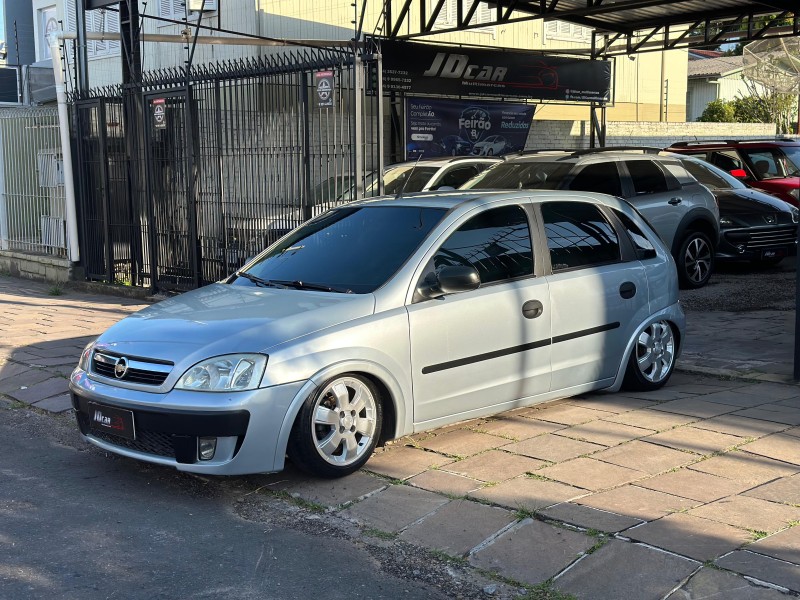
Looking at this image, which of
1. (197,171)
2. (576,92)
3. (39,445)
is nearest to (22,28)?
(576,92)

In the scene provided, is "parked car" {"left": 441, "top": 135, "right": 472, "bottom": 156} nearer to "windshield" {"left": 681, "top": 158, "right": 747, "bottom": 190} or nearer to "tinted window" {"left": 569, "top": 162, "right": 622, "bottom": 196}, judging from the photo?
"windshield" {"left": 681, "top": 158, "right": 747, "bottom": 190}

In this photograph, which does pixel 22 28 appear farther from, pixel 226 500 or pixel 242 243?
pixel 226 500

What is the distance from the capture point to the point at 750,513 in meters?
4.70

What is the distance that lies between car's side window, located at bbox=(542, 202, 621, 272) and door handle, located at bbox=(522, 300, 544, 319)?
1.13 ft

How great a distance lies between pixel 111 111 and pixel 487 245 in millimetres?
8610

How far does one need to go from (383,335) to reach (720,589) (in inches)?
89.7

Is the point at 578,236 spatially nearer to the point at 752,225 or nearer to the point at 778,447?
the point at 778,447

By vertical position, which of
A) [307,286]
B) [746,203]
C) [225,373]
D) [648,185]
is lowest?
[225,373]

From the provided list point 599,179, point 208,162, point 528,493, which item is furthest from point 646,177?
point 528,493

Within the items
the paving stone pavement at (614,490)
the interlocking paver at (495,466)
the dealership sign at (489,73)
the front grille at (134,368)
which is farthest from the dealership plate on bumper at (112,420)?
the dealership sign at (489,73)

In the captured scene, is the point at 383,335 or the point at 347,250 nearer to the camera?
the point at 383,335

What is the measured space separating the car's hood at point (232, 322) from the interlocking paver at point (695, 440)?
6.62 ft

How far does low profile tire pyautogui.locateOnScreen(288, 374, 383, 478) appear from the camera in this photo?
5152mm

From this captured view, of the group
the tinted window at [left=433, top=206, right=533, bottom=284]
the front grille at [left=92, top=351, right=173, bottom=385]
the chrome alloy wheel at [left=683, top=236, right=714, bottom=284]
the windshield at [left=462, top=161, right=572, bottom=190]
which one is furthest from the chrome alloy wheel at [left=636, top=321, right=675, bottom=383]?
the chrome alloy wheel at [left=683, top=236, right=714, bottom=284]
